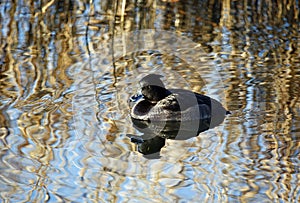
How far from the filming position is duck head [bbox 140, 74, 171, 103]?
7.41 meters

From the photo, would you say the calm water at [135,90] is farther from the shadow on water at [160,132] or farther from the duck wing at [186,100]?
the duck wing at [186,100]

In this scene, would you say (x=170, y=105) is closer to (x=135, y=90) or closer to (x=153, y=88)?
(x=153, y=88)

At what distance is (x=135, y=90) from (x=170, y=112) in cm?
81

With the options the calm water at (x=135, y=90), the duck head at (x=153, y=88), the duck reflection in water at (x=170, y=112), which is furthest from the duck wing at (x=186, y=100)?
the calm water at (x=135, y=90)

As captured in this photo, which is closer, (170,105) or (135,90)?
(170,105)

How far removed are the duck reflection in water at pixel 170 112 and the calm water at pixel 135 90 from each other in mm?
172

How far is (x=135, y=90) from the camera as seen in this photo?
314 inches

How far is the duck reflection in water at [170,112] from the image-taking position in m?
7.07

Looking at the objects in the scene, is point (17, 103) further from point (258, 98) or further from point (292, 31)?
point (292, 31)

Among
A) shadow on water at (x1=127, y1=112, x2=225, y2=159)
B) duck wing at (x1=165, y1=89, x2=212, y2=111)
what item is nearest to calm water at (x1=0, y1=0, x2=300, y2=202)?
shadow on water at (x1=127, y1=112, x2=225, y2=159)

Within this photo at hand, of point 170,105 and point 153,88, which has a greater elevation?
point 153,88

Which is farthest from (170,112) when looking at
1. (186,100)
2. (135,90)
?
→ (135,90)

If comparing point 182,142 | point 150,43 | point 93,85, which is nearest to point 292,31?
point 150,43

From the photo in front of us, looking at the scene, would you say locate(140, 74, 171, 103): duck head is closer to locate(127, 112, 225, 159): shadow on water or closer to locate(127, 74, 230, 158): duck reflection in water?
locate(127, 74, 230, 158): duck reflection in water
